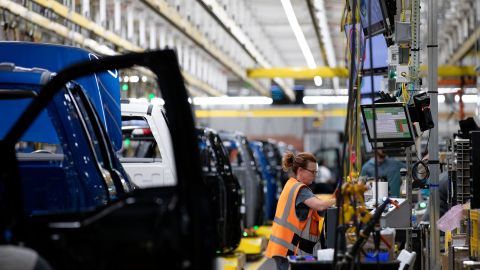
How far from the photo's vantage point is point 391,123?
6996mm

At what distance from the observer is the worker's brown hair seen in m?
7.55

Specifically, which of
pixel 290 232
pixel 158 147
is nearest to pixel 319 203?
pixel 290 232

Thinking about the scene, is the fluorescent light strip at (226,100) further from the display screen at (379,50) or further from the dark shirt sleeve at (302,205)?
the dark shirt sleeve at (302,205)

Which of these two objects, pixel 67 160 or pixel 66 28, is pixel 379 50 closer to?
pixel 67 160

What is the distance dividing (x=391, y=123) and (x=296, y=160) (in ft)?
3.22

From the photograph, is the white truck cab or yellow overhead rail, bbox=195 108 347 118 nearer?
the white truck cab

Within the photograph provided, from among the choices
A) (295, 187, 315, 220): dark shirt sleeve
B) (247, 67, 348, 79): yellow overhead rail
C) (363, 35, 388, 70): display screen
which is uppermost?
(247, 67, 348, 79): yellow overhead rail

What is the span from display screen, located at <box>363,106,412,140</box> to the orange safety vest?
0.81m

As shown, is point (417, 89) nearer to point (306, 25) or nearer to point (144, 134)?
point (144, 134)

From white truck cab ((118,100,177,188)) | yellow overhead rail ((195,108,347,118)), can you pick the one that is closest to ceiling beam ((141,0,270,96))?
white truck cab ((118,100,177,188))

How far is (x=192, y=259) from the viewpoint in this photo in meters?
3.34

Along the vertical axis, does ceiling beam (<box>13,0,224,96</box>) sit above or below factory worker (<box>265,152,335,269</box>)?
above

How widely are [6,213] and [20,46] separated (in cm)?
351

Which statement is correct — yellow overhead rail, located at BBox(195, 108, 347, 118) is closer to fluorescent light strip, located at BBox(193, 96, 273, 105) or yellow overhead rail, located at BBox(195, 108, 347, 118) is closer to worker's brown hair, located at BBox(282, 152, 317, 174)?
fluorescent light strip, located at BBox(193, 96, 273, 105)
